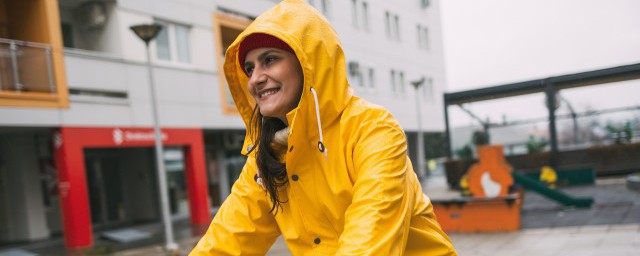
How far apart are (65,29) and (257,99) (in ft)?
56.7

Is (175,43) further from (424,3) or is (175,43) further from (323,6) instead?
(424,3)

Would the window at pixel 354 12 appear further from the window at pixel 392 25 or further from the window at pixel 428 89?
the window at pixel 428 89

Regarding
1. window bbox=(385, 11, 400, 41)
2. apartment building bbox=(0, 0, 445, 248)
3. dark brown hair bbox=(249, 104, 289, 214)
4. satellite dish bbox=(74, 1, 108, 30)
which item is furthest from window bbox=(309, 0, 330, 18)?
dark brown hair bbox=(249, 104, 289, 214)

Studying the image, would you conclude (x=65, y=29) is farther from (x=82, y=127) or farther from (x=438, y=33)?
(x=438, y=33)

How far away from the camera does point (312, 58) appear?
1.98m

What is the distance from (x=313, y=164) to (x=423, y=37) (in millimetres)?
38949

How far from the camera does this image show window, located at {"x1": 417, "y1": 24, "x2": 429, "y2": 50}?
39.5 metres

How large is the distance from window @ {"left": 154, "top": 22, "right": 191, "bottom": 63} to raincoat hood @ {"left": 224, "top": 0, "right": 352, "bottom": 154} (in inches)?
675

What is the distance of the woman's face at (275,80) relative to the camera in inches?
85.2

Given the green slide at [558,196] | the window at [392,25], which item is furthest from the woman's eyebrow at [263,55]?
the window at [392,25]

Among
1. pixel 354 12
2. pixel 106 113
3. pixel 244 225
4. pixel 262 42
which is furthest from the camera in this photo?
pixel 354 12

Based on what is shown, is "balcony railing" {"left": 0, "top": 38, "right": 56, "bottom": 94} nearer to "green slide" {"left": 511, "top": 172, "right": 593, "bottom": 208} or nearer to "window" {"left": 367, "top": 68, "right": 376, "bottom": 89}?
"green slide" {"left": 511, "top": 172, "right": 593, "bottom": 208}

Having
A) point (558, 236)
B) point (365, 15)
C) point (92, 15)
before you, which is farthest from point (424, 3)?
point (558, 236)

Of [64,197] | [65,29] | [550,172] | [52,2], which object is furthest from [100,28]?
[550,172]
